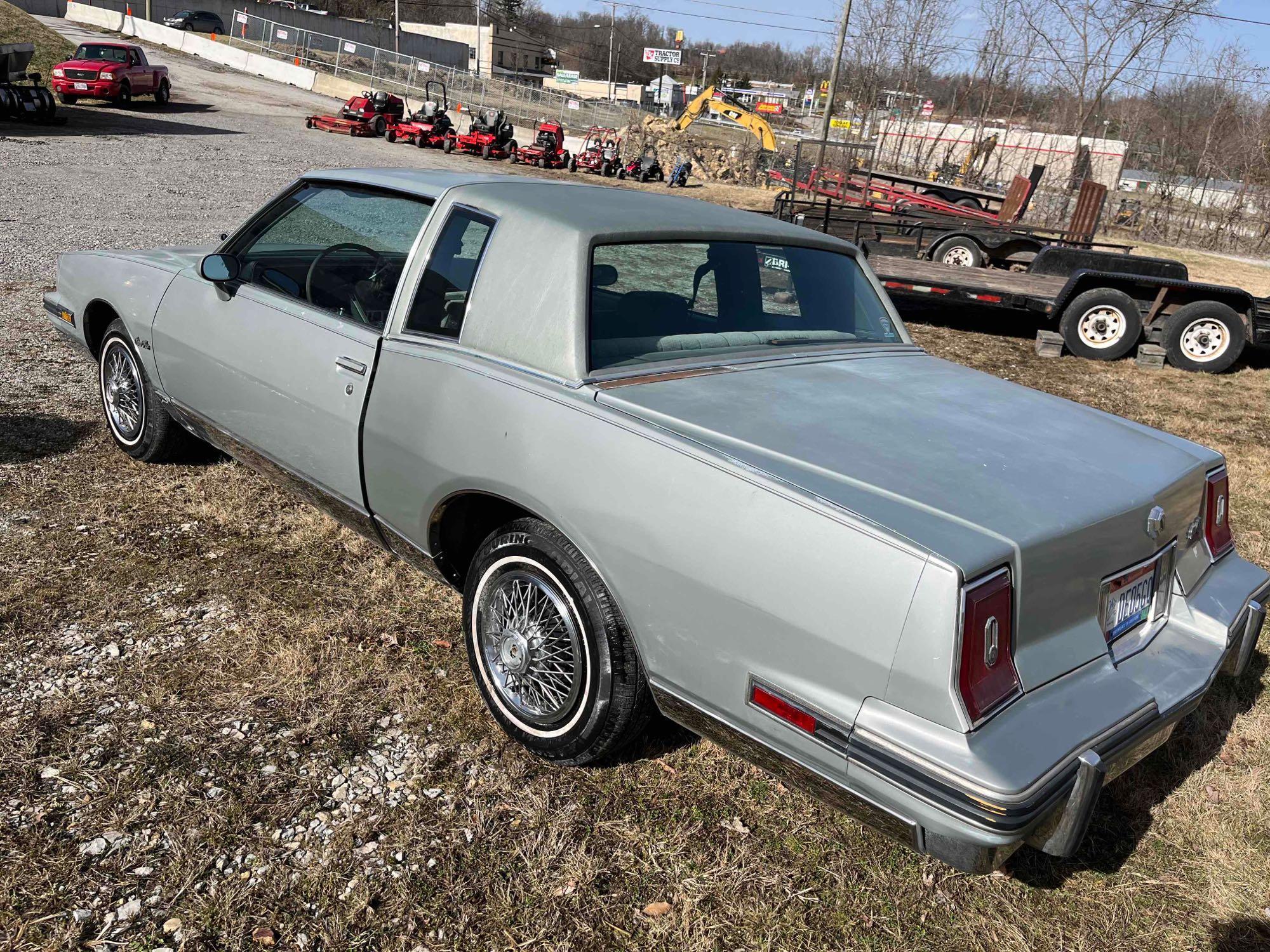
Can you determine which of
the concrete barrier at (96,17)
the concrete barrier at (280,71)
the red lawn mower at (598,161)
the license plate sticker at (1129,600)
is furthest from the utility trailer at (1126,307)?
the concrete barrier at (96,17)

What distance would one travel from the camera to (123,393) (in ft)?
15.4

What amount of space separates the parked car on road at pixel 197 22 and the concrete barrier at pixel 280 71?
50.1 feet

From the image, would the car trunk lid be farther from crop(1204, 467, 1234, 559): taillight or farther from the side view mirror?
the side view mirror

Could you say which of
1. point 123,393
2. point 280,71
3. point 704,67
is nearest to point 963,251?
point 123,393

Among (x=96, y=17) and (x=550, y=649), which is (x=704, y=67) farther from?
(x=550, y=649)

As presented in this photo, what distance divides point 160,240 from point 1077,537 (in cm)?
1079

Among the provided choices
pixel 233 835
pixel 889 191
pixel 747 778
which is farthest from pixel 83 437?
pixel 889 191

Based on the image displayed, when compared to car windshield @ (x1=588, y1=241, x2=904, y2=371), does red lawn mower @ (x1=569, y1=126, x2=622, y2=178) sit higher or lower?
lower

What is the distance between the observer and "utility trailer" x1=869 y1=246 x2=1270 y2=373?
373 inches

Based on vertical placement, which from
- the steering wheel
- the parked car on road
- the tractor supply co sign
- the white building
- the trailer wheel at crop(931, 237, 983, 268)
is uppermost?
the tractor supply co sign

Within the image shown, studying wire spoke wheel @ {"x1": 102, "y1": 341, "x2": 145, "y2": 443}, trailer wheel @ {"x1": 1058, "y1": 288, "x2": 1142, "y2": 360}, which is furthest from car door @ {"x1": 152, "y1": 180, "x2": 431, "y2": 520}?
trailer wheel @ {"x1": 1058, "y1": 288, "x2": 1142, "y2": 360}

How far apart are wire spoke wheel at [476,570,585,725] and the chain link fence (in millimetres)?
32991

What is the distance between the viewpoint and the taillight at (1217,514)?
2.89 m

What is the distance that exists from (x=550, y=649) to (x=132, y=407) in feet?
9.86
